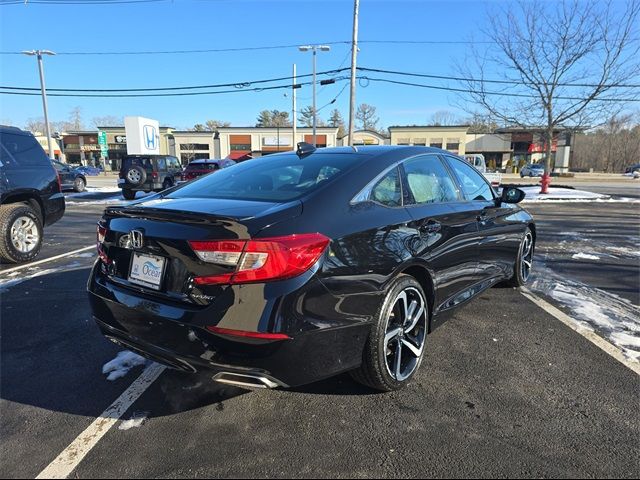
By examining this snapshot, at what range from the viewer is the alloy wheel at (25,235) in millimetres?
5965

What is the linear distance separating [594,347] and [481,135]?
211ft

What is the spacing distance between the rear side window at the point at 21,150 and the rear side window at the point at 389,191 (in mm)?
5549

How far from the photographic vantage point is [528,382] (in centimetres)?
Answer: 289

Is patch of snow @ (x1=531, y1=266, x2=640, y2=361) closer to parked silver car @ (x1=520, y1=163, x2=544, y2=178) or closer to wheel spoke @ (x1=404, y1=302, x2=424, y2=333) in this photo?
wheel spoke @ (x1=404, y1=302, x2=424, y2=333)

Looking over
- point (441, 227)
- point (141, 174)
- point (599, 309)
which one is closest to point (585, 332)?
point (599, 309)

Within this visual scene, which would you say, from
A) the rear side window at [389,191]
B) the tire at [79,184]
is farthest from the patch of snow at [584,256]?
the tire at [79,184]

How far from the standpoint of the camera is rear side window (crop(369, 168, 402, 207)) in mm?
2750

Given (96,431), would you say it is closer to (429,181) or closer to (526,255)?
(429,181)

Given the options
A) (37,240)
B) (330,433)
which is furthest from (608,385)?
(37,240)

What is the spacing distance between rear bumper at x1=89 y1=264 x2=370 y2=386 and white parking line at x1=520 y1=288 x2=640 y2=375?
2159mm

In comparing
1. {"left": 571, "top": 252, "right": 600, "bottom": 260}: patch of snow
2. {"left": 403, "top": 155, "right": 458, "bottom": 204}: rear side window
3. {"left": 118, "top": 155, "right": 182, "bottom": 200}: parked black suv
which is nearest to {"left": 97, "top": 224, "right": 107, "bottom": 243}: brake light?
{"left": 403, "top": 155, "right": 458, "bottom": 204}: rear side window

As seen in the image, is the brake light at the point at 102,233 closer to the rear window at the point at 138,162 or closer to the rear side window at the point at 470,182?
the rear side window at the point at 470,182

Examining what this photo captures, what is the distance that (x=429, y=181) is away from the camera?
10.9 feet

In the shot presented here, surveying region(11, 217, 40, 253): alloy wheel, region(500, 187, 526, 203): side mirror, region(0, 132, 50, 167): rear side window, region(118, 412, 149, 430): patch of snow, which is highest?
region(0, 132, 50, 167): rear side window
